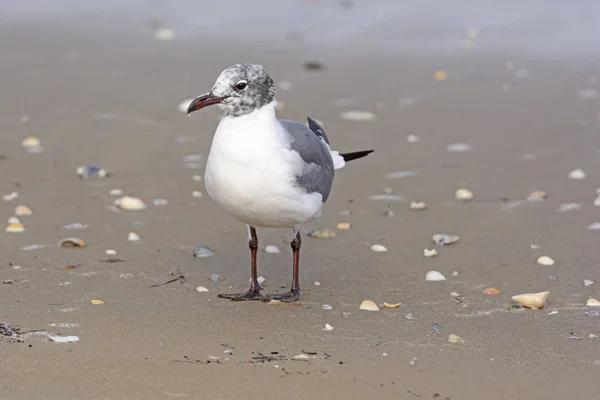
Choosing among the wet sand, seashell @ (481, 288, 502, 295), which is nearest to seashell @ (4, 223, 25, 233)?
the wet sand

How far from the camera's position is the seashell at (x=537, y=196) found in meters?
7.43

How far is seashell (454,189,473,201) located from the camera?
7.54 meters

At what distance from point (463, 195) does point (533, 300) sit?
2060mm

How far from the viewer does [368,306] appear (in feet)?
18.4

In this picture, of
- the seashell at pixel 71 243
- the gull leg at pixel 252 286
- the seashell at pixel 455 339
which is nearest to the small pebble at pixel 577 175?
the gull leg at pixel 252 286

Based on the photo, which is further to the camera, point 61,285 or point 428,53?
point 428,53

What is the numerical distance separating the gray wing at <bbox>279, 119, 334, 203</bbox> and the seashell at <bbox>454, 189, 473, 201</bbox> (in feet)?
5.54

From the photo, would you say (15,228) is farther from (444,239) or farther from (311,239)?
(444,239)

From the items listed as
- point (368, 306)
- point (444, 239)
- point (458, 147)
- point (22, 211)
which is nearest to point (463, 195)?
point (444, 239)

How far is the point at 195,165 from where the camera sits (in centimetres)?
817

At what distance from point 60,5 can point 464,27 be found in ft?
16.1

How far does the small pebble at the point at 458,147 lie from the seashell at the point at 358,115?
2.87 feet

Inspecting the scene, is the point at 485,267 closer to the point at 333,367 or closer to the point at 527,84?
the point at 333,367

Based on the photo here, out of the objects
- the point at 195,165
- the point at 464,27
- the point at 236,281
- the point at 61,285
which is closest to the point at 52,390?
the point at 61,285
